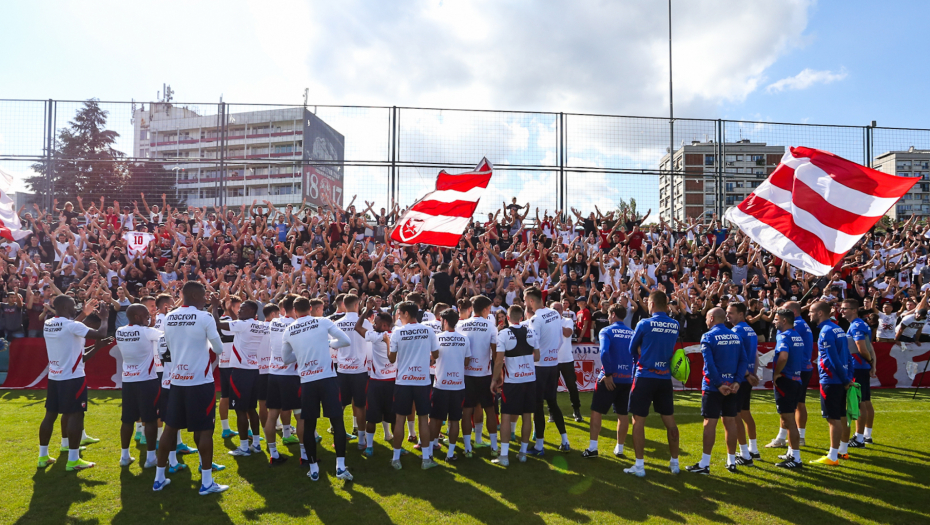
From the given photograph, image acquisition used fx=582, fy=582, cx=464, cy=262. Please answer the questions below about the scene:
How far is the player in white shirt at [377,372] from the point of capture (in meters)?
8.06

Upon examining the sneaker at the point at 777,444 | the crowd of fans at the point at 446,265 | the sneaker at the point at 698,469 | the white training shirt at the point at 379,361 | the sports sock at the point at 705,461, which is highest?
the crowd of fans at the point at 446,265

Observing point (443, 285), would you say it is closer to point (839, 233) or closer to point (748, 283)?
point (839, 233)

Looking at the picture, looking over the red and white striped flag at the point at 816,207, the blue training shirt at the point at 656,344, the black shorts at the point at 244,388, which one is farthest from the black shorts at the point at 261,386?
the red and white striped flag at the point at 816,207

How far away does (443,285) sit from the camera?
14242 mm

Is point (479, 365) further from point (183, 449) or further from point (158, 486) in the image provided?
point (183, 449)

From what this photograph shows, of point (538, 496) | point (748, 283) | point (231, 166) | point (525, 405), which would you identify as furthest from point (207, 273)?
point (748, 283)

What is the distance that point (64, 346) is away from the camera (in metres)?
7.59

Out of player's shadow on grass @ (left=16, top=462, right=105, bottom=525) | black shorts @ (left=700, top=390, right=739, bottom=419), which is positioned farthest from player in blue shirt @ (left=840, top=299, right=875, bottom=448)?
player's shadow on grass @ (left=16, top=462, right=105, bottom=525)

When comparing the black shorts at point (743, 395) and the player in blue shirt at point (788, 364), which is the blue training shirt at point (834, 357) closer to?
the player in blue shirt at point (788, 364)

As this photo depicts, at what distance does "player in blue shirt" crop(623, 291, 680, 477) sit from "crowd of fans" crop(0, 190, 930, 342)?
5830mm

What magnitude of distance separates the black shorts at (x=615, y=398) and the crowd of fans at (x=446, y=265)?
526cm

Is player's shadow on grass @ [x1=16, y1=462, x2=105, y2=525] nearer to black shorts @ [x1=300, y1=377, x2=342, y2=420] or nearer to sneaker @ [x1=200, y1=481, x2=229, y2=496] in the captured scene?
sneaker @ [x1=200, y1=481, x2=229, y2=496]

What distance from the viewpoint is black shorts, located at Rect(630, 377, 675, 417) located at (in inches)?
287

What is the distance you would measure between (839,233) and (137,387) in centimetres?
942
